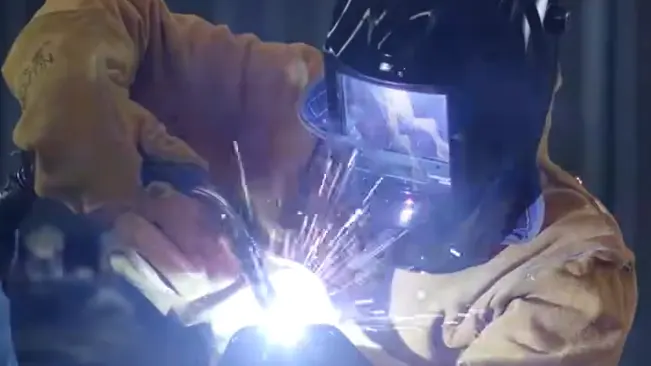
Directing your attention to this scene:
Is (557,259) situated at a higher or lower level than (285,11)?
lower

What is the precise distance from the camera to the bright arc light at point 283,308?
1.41 meters

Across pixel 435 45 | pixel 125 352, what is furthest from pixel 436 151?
pixel 125 352

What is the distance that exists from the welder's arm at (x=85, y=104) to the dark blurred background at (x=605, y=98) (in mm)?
62

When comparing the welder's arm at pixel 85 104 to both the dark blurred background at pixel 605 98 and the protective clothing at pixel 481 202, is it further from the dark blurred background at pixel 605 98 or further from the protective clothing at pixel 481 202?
the protective clothing at pixel 481 202

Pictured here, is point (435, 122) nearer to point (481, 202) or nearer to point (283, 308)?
point (481, 202)

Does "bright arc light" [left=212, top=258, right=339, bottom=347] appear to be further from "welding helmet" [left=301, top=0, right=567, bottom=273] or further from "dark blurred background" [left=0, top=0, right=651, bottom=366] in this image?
"dark blurred background" [left=0, top=0, right=651, bottom=366]

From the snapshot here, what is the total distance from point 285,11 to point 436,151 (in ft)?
1.04

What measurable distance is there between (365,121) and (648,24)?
46 centimetres

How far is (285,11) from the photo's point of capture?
4.83ft

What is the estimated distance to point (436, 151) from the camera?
1408mm

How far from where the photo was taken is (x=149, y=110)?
144cm

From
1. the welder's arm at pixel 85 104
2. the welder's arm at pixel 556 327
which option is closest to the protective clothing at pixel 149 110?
the welder's arm at pixel 85 104

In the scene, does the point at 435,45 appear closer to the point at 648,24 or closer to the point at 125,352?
the point at 648,24

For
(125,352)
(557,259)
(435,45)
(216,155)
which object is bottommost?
(125,352)
